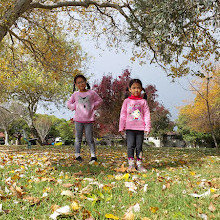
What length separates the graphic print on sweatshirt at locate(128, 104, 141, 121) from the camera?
4.90 metres

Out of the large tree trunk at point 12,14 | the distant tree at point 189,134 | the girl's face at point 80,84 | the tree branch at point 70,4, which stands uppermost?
the tree branch at point 70,4

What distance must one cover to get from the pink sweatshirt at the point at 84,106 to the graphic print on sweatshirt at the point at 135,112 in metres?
1.18

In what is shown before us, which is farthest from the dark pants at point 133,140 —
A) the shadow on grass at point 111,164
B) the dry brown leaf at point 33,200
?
the dry brown leaf at point 33,200

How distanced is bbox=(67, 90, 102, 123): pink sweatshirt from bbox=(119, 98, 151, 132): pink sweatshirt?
108 cm

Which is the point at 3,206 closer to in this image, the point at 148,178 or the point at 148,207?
Answer: the point at 148,207

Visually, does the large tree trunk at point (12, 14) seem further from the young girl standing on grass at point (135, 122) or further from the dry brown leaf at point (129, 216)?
the dry brown leaf at point (129, 216)

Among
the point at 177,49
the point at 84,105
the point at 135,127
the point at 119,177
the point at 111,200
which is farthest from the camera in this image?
the point at 177,49

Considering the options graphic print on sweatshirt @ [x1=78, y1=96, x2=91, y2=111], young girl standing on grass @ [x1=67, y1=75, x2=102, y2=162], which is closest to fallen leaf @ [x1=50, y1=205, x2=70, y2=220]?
young girl standing on grass @ [x1=67, y1=75, x2=102, y2=162]

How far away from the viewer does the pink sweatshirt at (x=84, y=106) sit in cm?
577

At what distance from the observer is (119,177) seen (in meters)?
3.74

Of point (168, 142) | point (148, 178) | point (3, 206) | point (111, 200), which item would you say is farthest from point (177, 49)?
point (168, 142)

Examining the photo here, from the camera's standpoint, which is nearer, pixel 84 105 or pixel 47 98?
pixel 84 105

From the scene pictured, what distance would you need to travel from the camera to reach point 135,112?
16.2 ft

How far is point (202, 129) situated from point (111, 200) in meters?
28.0
